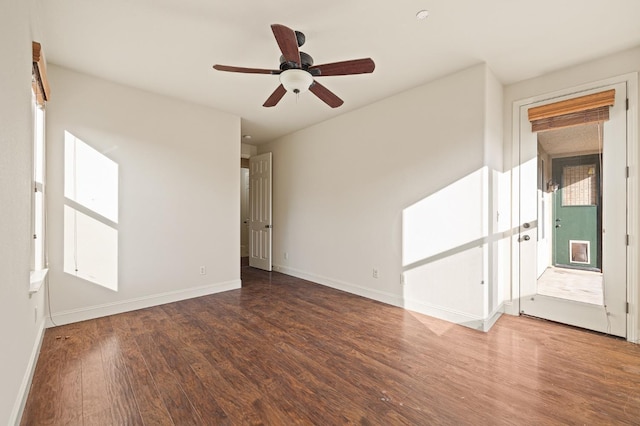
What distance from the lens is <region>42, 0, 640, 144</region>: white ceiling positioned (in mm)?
2123

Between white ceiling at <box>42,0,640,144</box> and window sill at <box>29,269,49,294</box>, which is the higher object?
white ceiling at <box>42,0,640,144</box>

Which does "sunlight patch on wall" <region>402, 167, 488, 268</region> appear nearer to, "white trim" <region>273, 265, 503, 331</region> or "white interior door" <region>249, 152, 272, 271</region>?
"white trim" <region>273, 265, 503, 331</region>

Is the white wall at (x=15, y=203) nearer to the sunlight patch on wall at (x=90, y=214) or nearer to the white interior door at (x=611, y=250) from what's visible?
the sunlight patch on wall at (x=90, y=214)

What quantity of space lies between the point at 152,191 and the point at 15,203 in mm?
2062

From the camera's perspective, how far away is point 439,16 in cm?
222

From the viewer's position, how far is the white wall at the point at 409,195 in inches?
117

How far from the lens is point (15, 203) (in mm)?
1608

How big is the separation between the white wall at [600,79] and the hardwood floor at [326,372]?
33.7 inches

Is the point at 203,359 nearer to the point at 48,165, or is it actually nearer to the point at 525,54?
the point at 48,165

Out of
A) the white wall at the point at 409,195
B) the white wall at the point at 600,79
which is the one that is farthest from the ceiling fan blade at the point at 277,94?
the white wall at the point at 600,79

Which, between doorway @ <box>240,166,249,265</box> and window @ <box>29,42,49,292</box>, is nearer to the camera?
window @ <box>29,42,49,292</box>

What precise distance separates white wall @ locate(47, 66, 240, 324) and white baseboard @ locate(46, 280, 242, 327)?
10 mm

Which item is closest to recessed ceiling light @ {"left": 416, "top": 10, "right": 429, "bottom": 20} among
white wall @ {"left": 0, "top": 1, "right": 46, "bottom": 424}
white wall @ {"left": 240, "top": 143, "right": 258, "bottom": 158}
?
white wall @ {"left": 0, "top": 1, "right": 46, "bottom": 424}

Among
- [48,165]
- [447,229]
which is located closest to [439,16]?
[447,229]
